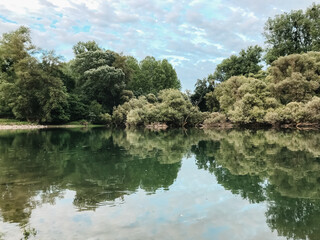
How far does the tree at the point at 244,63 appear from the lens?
58.8 metres

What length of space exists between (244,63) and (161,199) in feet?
186

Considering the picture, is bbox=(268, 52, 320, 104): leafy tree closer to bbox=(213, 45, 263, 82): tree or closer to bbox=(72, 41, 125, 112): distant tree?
bbox=(213, 45, 263, 82): tree

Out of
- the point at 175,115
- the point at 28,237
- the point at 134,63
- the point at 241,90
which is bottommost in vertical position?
the point at 28,237

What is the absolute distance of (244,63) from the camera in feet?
196

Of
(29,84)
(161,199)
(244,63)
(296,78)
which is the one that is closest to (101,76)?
(29,84)

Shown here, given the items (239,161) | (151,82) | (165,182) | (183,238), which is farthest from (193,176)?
(151,82)

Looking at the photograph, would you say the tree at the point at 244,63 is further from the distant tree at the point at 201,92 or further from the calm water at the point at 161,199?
the calm water at the point at 161,199

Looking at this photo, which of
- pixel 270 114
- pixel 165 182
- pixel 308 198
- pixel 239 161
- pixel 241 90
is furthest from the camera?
pixel 241 90

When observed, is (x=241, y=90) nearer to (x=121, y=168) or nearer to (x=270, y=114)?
(x=270, y=114)

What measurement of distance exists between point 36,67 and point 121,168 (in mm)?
44161

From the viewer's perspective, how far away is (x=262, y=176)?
10641mm

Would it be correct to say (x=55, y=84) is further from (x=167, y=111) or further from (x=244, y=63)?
(x=244, y=63)

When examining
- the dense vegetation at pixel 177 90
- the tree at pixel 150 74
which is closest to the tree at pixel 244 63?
the dense vegetation at pixel 177 90

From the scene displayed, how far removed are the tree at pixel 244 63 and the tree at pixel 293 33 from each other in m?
2.59
